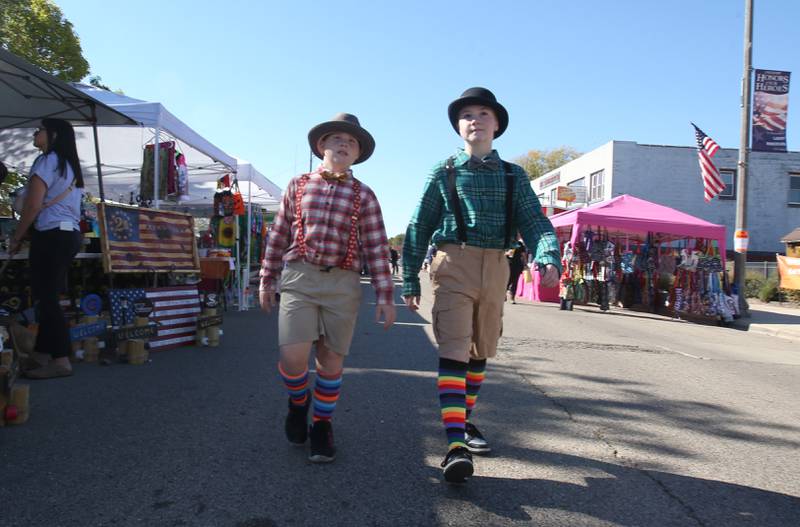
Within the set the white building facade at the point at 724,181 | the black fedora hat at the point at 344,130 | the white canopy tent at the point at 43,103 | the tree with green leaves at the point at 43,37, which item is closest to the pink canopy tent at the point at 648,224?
the white canopy tent at the point at 43,103

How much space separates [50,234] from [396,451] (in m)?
3.35

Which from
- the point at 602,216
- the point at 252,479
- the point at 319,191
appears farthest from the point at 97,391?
the point at 602,216

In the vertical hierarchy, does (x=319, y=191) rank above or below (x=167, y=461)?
above

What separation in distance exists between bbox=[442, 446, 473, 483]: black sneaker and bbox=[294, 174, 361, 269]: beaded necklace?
3.50 ft

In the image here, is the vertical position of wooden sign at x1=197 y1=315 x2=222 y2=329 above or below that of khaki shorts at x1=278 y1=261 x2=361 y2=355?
below

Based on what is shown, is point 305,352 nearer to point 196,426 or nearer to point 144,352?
point 196,426

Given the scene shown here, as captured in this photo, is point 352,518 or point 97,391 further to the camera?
point 97,391

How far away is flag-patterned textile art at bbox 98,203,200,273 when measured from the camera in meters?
5.93

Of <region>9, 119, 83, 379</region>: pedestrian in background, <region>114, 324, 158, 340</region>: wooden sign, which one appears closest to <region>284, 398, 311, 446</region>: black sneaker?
<region>9, 119, 83, 379</region>: pedestrian in background

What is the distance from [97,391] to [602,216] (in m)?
11.7

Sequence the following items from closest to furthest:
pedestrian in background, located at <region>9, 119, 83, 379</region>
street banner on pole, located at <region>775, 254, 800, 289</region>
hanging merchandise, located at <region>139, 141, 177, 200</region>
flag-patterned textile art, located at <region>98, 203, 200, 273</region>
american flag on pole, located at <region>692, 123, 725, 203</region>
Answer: pedestrian in background, located at <region>9, 119, 83, 379</region> → flag-patterned textile art, located at <region>98, 203, 200, 273</region> → hanging merchandise, located at <region>139, 141, 177, 200</region> → american flag on pole, located at <region>692, 123, 725, 203</region> → street banner on pole, located at <region>775, 254, 800, 289</region>

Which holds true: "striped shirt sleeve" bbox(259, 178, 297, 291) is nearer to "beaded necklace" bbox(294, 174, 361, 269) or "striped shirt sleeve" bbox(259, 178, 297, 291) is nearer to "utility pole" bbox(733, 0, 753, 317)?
"beaded necklace" bbox(294, 174, 361, 269)

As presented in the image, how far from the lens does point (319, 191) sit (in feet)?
9.80

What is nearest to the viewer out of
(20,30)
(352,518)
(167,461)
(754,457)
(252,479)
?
(352,518)
